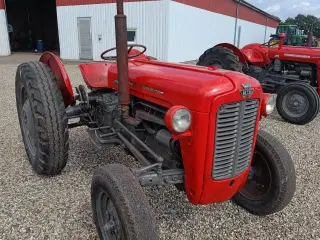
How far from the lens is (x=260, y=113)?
212cm

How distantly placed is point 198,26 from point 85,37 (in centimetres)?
524

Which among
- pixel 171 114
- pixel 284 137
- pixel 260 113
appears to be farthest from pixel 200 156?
pixel 284 137

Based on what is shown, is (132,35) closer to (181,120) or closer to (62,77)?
(62,77)

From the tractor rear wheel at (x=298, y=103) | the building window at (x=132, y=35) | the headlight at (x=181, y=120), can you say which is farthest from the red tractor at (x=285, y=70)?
the building window at (x=132, y=35)

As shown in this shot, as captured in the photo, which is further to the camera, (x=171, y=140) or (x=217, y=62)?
(x=217, y=62)

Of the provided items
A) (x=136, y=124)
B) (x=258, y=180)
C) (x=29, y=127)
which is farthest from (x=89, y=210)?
(x=258, y=180)

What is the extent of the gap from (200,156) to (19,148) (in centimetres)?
276

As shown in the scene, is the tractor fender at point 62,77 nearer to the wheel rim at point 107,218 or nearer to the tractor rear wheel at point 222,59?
the wheel rim at point 107,218

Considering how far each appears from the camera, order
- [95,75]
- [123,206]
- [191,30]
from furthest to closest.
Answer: [191,30]
[95,75]
[123,206]

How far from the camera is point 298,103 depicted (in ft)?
16.7

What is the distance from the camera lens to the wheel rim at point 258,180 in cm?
235

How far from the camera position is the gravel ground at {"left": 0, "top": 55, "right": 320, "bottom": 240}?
224cm

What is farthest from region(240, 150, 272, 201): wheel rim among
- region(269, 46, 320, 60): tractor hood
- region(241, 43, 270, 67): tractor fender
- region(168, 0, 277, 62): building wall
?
region(168, 0, 277, 62): building wall

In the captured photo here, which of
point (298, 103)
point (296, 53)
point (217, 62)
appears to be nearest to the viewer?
point (298, 103)
